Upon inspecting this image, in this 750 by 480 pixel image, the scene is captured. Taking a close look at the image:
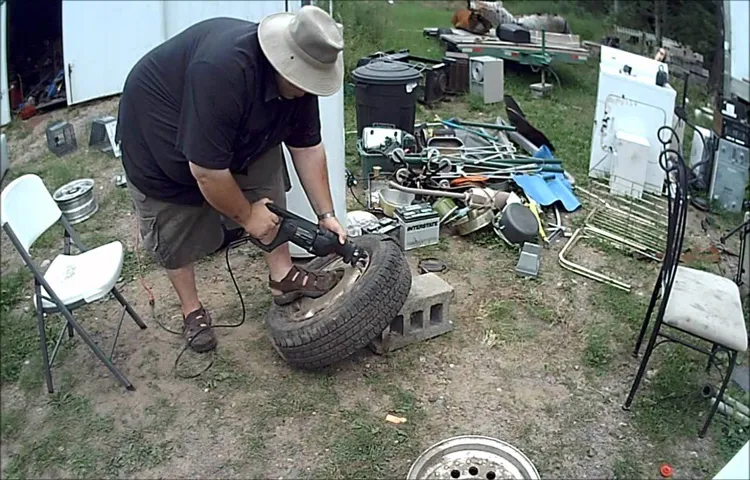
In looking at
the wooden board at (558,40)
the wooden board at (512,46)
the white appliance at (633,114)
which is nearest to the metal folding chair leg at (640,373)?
the white appliance at (633,114)

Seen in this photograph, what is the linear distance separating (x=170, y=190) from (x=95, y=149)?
307cm

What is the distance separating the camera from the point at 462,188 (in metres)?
4.60

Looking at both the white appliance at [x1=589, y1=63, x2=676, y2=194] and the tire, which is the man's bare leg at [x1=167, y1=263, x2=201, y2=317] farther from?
the white appliance at [x1=589, y1=63, x2=676, y2=194]

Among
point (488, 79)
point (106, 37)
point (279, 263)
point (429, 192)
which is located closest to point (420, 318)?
point (279, 263)

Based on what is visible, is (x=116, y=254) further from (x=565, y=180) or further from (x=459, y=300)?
(x=565, y=180)

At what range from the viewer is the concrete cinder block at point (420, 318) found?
10.3 feet

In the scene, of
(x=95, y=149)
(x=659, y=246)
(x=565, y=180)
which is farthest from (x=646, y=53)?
(x=95, y=149)

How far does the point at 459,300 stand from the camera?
144 inches

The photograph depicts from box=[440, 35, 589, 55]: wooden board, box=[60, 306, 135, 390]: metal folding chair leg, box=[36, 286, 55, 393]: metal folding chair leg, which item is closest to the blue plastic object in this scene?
box=[60, 306, 135, 390]: metal folding chair leg

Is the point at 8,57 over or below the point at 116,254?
over

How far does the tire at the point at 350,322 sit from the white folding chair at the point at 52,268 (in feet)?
2.50

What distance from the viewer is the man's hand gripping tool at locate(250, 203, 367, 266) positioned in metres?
2.81

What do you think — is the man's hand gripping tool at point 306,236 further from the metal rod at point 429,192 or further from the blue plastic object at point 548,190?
the blue plastic object at point 548,190

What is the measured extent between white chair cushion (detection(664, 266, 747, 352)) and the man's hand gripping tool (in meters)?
1.40
